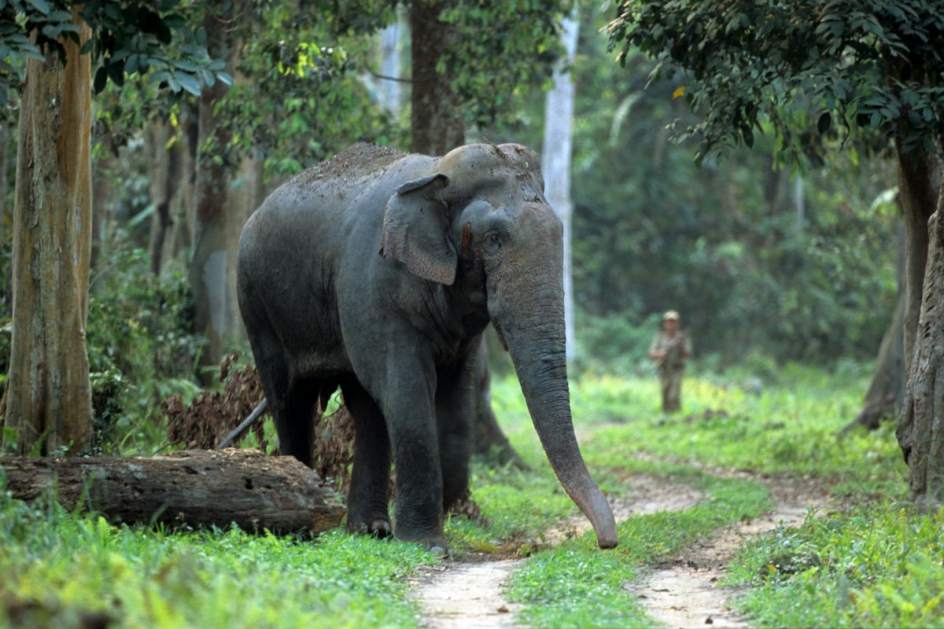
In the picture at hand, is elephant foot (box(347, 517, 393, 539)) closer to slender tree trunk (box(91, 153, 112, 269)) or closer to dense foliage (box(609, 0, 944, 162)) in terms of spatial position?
dense foliage (box(609, 0, 944, 162))

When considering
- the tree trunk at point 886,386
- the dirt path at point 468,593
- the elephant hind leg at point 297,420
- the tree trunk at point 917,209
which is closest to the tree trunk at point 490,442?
the dirt path at point 468,593

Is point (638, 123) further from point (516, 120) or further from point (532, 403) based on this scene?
point (532, 403)

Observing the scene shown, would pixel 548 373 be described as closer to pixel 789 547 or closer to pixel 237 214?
pixel 789 547

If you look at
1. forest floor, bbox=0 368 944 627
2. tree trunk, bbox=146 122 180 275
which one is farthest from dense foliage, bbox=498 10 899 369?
forest floor, bbox=0 368 944 627

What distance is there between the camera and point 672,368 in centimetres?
2580

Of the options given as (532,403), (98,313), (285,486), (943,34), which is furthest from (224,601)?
(98,313)

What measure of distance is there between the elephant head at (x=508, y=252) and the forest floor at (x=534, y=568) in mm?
970

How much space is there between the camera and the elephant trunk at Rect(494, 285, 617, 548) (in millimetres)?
9820

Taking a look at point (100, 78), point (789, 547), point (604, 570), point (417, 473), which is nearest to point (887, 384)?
point (789, 547)

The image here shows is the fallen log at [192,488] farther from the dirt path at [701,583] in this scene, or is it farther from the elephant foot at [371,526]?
the dirt path at [701,583]

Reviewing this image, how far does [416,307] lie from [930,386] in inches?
151

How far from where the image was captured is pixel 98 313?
14.7m

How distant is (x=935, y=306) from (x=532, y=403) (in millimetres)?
3320

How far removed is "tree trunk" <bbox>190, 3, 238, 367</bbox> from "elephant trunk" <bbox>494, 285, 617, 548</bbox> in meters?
7.09
